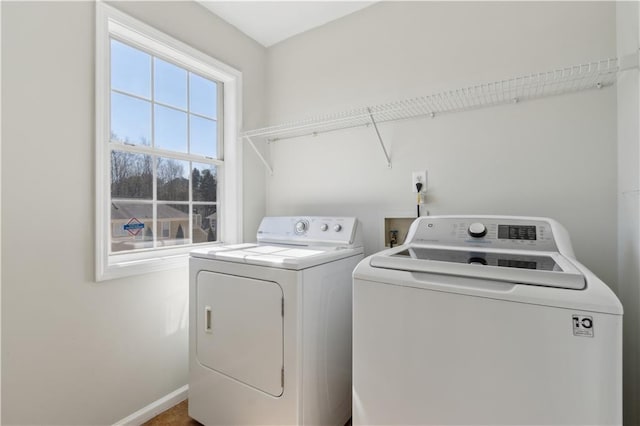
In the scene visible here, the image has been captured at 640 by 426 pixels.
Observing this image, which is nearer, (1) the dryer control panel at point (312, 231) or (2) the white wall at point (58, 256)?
(2) the white wall at point (58, 256)

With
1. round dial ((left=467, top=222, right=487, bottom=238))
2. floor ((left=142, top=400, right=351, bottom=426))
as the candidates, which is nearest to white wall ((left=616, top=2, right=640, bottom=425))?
round dial ((left=467, top=222, right=487, bottom=238))

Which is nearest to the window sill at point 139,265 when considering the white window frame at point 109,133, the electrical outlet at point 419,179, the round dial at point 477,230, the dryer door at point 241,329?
the white window frame at point 109,133

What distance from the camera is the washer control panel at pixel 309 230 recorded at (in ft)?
5.84

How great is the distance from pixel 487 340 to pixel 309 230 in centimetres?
122

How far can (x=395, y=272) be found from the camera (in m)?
1.05

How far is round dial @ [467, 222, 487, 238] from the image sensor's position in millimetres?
1360

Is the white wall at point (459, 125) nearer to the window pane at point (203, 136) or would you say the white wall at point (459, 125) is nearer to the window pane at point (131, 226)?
the window pane at point (203, 136)

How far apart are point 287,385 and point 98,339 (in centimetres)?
103

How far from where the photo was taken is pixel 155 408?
173 centimetres

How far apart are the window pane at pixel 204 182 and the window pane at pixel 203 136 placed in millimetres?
109

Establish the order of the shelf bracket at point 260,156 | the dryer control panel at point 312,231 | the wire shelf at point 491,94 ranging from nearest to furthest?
the wire shelf at point 491,94 → the dryer control panel at point 312,231 → the shelf bracket at point 260,156

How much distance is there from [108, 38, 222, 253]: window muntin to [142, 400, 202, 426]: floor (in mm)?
1011

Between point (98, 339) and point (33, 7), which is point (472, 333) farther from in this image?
point (33, 7)

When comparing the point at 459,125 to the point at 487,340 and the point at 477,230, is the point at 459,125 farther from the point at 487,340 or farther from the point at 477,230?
the point at 487,340
